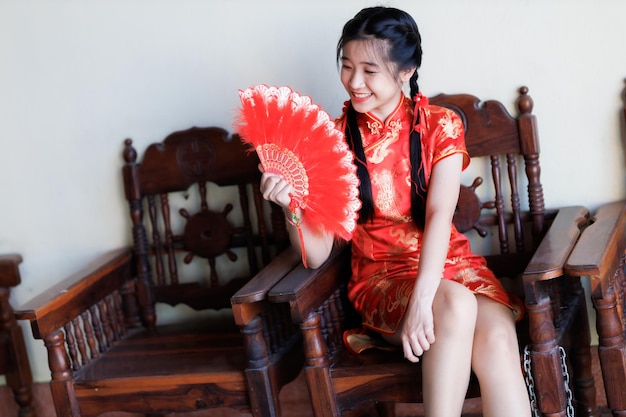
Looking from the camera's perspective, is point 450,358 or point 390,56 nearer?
point 450,358

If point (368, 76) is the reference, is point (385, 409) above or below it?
below

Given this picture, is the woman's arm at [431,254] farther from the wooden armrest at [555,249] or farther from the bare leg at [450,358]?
the wooden armrest at [555,249]

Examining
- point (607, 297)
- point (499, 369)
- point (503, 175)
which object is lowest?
point (499, 369)

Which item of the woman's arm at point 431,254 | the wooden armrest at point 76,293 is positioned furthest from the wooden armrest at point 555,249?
the wooden armrest at point 76,293

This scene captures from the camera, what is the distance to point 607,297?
1.87 m

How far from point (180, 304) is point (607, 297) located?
143cm

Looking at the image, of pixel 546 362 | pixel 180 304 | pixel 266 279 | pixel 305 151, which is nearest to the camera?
pixel 546 362

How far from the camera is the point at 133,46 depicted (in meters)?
2.65

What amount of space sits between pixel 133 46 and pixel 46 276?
85cm

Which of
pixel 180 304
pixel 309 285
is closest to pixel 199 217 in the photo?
pixel 180 304

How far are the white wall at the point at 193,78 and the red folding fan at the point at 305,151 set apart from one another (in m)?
0.56

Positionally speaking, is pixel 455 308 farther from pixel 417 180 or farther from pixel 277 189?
pixel 277 189

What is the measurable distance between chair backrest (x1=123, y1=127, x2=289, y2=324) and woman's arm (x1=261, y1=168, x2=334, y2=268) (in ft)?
1.42

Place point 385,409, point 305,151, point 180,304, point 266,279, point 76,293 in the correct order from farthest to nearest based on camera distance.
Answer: point 180,304
point 385,409
point 76,293
point 266,279
point 305,151
